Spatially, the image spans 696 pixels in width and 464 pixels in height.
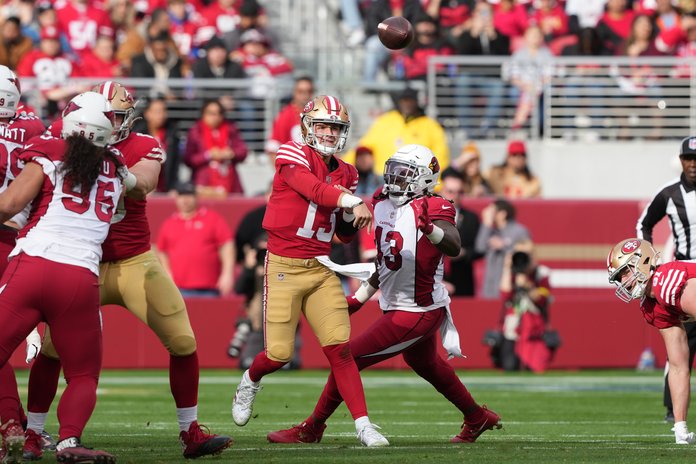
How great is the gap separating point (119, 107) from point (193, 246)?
7338 mm

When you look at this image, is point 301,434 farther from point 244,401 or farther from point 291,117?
point 291,117

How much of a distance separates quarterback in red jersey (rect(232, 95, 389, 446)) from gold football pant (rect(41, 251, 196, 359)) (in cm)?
73

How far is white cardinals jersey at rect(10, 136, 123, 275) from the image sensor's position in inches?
270

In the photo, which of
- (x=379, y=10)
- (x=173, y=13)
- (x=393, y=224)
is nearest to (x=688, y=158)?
(x=393, y=224)

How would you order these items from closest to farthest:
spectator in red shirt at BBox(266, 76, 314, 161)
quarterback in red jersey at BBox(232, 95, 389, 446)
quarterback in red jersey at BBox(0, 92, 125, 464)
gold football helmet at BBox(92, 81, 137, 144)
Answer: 1. quarterback in red jersey at BBox(0, 92, 125, 464)
2. gold football helmet at BBox(92, 81, 137, 144)
3. quarterback in red jersey at BBox(232, 95, 389, 446)
4. spectator in red shirt at BBox(266, 76, 314, 161)

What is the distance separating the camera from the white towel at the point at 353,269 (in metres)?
8.28

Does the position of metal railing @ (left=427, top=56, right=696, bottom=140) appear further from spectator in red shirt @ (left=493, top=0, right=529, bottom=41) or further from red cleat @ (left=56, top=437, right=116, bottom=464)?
red cleat @ (left=56, top=437, right=116, bottom=464)

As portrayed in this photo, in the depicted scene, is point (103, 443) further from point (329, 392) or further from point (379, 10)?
point (379, 10)

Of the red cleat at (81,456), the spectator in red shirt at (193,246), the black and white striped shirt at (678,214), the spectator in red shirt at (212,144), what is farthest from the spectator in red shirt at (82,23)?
the red cleat at (81,456)

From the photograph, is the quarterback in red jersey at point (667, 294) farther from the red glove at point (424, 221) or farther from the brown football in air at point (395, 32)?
the brown football in air at point (395, 32)

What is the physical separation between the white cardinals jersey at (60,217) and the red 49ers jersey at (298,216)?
63.3 inches

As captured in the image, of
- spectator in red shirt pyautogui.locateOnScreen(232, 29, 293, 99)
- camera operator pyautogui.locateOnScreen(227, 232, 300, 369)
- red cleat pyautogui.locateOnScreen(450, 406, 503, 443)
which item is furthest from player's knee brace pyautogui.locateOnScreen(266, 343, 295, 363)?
spectator in red shirt pyautogui.locateOnScreen(232, 29, 293, 99)

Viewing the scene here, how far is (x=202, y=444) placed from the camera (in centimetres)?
750

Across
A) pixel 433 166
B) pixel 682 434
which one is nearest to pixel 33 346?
pixel 433 166
